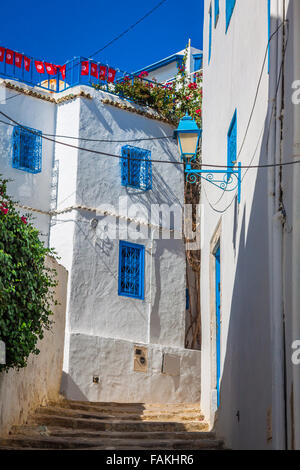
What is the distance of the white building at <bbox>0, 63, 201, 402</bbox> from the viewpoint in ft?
51.1

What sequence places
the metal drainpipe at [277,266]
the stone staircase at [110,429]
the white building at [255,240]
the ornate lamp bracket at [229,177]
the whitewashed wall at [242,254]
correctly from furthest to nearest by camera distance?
the ornate lamp bracket at [229,177]
the stone staircase at [110,429]
the whitewashed wall at [242,254]
the white building at [255,240]
the metal drainpipe at [277,266]

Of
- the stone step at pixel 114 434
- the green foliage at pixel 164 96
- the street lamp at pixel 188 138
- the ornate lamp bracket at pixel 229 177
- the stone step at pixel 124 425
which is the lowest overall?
the stone step at pixel 114 434

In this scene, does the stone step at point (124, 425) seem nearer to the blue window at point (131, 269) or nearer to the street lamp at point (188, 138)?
the street lamp at point (188, 138)

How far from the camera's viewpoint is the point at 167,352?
16.5 m

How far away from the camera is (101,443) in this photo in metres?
8.73

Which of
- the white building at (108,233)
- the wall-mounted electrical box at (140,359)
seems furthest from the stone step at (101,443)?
the wall-mounted electrical box at (140,359)

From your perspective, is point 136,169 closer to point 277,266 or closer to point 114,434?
point 114,434

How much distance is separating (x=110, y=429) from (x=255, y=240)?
161 inches

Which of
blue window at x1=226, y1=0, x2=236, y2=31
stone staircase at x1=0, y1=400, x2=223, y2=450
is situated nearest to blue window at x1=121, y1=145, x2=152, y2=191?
stone staircase at x1=0, y1=400, x2=223, y2=450

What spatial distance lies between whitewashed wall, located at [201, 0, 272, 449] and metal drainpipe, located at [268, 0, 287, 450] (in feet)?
0.72

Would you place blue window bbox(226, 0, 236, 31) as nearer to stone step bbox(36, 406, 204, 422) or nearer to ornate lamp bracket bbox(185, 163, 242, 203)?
ornate lamp bracket bbox(185, 163, 242, 203)

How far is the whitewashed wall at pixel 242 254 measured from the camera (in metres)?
7.33

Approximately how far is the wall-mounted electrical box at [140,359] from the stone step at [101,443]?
259 inches
